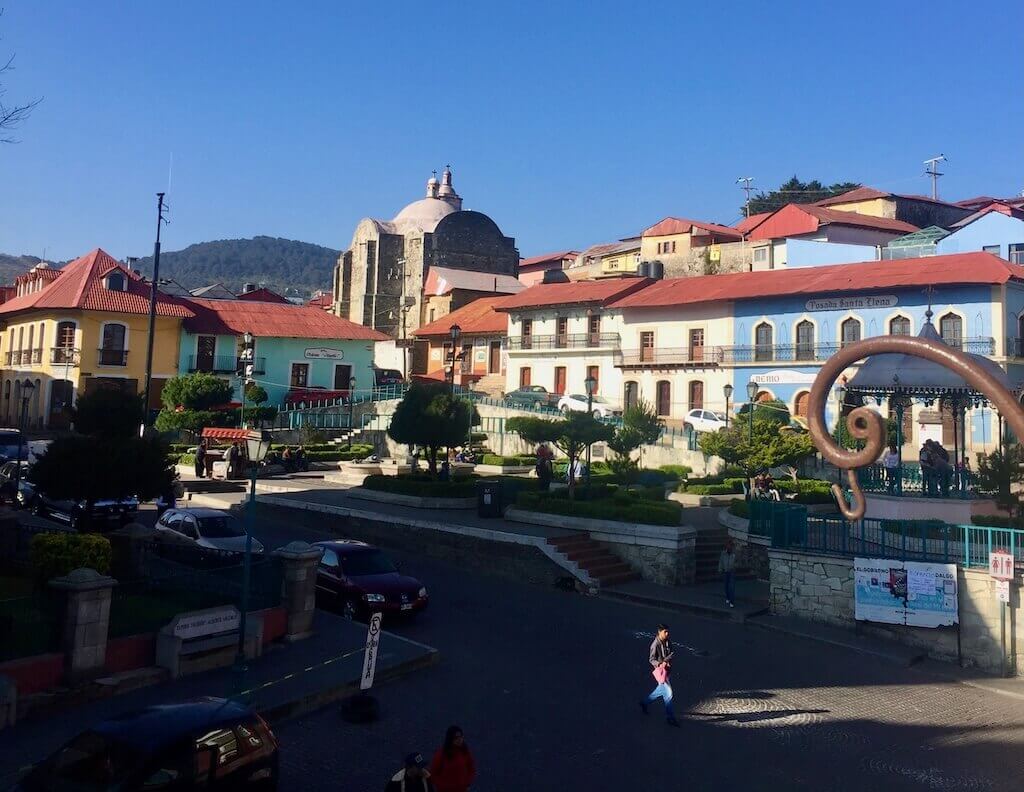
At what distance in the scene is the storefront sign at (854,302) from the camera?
121ft

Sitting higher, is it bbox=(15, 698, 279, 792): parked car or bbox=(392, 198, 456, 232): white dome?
bbox=(392, 198, 456, 232): white dome

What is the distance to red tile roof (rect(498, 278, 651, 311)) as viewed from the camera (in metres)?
48.2

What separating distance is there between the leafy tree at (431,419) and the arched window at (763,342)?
2201cm

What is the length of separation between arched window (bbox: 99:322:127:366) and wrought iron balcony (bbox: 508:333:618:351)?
71.7 ft

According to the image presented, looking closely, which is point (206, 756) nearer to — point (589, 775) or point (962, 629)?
point (589, 775)

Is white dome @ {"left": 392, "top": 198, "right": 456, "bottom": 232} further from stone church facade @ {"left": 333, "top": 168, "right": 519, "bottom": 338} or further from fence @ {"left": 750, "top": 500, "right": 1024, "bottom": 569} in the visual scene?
fence @ {"left": 750, "top": 500, "right": 1024, "bottom": 569}

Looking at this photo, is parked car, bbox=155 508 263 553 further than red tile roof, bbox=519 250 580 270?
No

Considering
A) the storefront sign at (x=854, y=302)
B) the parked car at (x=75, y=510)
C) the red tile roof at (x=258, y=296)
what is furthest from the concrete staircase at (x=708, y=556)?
the red tile roof at (x=258, y=296)

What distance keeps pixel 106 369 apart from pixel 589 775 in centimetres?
4116

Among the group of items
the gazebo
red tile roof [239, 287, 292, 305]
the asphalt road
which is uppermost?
red tile roof [239, 287, 292, 305]

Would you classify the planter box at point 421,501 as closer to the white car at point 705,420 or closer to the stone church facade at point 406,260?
the white car at point 705,420

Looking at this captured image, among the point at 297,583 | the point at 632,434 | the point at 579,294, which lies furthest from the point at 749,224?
the point at 297,583

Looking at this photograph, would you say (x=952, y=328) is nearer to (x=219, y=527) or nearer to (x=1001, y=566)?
(x=1001, y=566)

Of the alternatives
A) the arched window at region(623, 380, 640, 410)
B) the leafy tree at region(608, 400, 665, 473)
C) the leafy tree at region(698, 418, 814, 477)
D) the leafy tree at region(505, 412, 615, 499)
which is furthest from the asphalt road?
the arched window at region(623, 380, 640, 410)
